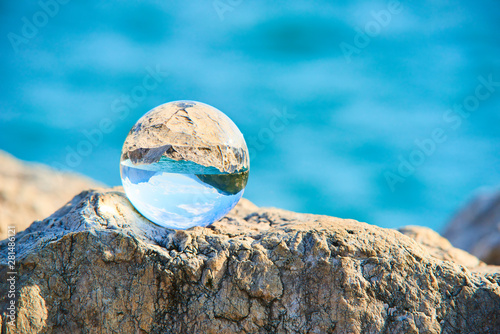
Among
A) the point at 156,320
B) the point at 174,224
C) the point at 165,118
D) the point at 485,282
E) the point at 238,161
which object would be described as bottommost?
the point at 156,320

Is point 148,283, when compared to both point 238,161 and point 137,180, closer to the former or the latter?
point 137,180

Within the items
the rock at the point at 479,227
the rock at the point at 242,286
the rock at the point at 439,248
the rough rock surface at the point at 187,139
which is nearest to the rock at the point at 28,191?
the rock at the point at 242,286

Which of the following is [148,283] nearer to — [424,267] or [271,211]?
[271,211]

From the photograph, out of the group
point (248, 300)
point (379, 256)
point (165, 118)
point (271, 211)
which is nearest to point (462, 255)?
point (379, 256)

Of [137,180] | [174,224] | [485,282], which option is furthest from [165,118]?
[485,282]

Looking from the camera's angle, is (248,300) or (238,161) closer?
(248,300)

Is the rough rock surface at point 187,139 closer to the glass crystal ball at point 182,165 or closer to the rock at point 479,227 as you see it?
the glass crystal ball at point 182,165

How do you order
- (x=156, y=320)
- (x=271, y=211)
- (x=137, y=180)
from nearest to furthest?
(x=156, y=320), (x=137, y=180), (x=271, y=211)

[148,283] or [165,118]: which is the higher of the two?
[165,118]

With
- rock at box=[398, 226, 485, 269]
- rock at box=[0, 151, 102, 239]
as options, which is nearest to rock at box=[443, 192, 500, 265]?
rock at box=[398, 226, 485, 269]

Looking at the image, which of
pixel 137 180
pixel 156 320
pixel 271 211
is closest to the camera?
pixel 156 320
